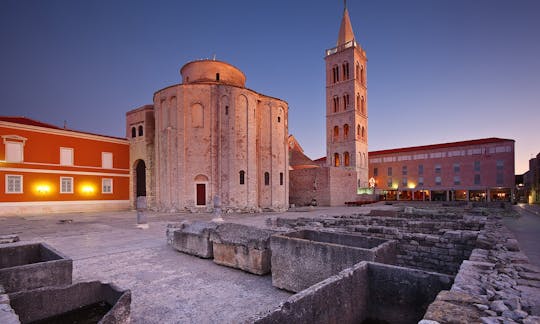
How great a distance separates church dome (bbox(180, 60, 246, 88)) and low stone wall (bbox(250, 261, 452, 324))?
24504 mm

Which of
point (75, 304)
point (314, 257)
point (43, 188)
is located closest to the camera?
point (75, 304)

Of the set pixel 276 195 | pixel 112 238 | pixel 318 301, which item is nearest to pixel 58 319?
pixel 318 301

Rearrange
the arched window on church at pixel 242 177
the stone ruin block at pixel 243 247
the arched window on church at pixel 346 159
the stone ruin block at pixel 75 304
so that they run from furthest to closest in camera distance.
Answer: the arched window on church at pixel 346 159
the arched window on church at pixel 242 177
the stone ruin block at pixel 243 247
the stone ruin block at pixel 75 304

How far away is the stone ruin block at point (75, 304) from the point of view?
289 cm

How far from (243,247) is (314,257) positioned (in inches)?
75.1

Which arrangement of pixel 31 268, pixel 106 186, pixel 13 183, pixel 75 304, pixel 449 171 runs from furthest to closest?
pixel 449 171 → pixel 106 186 → pixel 13 183 → pixel 31 268 → pixel 75 304

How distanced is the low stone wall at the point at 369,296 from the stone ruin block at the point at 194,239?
13.7ft

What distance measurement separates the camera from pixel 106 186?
24422 mm

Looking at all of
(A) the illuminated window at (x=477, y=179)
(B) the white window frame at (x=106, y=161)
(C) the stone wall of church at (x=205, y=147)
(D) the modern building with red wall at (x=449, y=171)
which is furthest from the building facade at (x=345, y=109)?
(B) the white window frame at (x=106, y=161)

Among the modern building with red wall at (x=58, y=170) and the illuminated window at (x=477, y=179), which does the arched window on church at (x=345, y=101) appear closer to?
the illuminated window at (x=477, y=179)

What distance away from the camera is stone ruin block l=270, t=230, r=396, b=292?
167 inches

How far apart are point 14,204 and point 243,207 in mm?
16567

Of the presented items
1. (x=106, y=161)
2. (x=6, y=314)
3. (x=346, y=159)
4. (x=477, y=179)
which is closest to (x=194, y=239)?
(x=6, y=314)

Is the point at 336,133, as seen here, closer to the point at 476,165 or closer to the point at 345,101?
the point at 345,101
